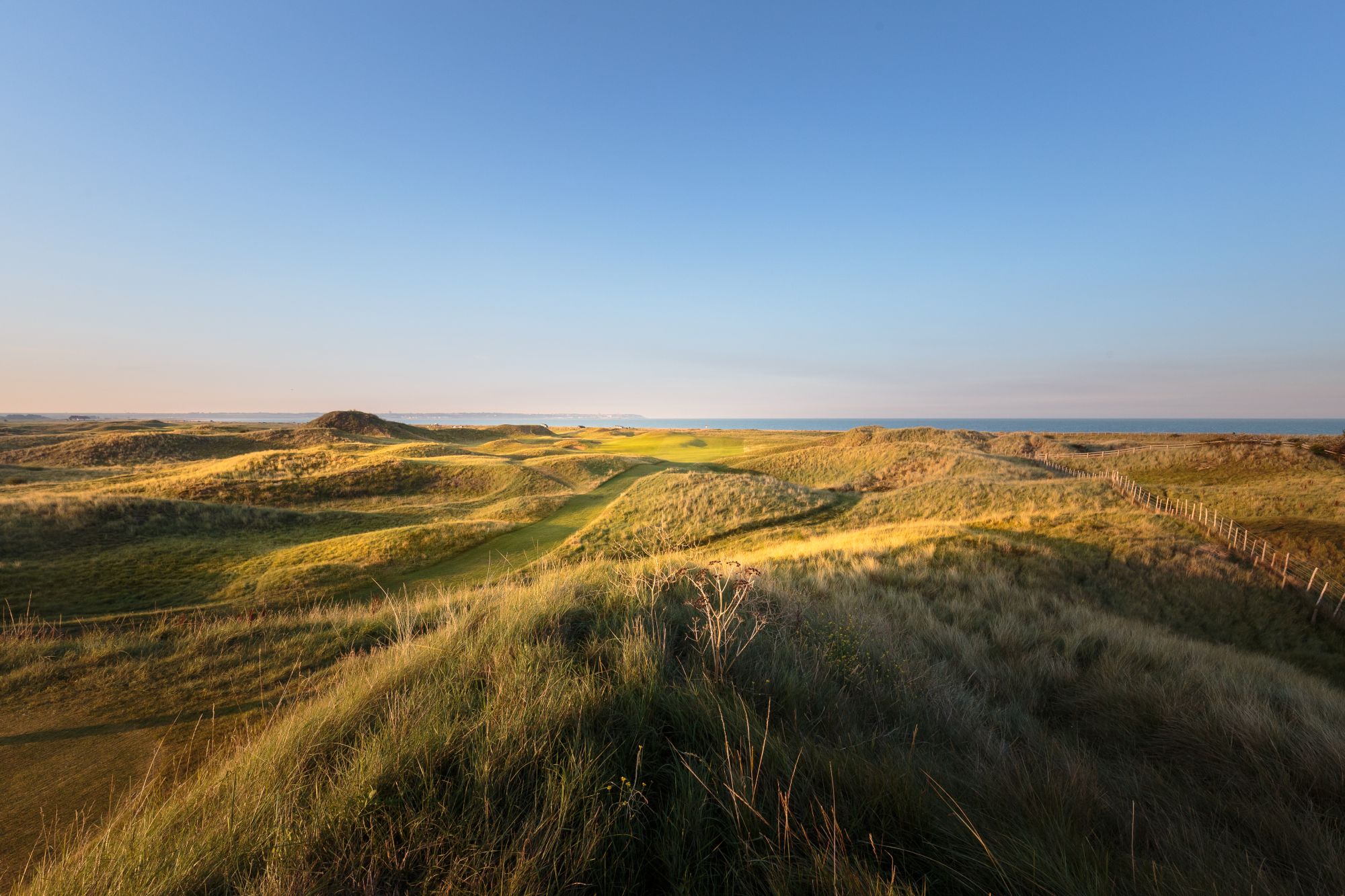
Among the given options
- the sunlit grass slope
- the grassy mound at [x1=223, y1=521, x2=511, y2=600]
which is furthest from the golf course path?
the sunlit grass slope

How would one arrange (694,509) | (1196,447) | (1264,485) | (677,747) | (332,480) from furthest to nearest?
(1196,447) < (332,480) < (1264,485) < (694,509) < (677,747)

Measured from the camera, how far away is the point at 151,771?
313cm

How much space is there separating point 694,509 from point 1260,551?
18841 mm

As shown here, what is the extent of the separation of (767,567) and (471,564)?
384 inches

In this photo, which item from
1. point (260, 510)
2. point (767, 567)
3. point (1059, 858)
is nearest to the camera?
point (1059, 858)

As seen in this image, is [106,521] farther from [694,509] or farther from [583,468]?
[583,468]

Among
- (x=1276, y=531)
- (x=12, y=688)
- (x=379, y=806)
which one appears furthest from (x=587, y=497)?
(x=1276, y=531)

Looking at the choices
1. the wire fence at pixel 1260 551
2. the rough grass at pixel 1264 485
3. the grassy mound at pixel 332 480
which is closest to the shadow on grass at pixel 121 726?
the wire fence at pixel 1260 551

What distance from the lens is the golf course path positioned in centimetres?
1316

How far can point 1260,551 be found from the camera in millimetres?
14562

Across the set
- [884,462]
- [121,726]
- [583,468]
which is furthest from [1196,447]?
[121,726]

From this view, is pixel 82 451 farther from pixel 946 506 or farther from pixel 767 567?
pixel 946 506

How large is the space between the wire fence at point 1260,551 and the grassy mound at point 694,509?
1300cm

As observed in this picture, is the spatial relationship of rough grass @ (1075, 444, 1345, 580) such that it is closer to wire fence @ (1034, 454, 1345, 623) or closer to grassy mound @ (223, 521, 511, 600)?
wire fence @ (1034, 454, 1345, 623)
